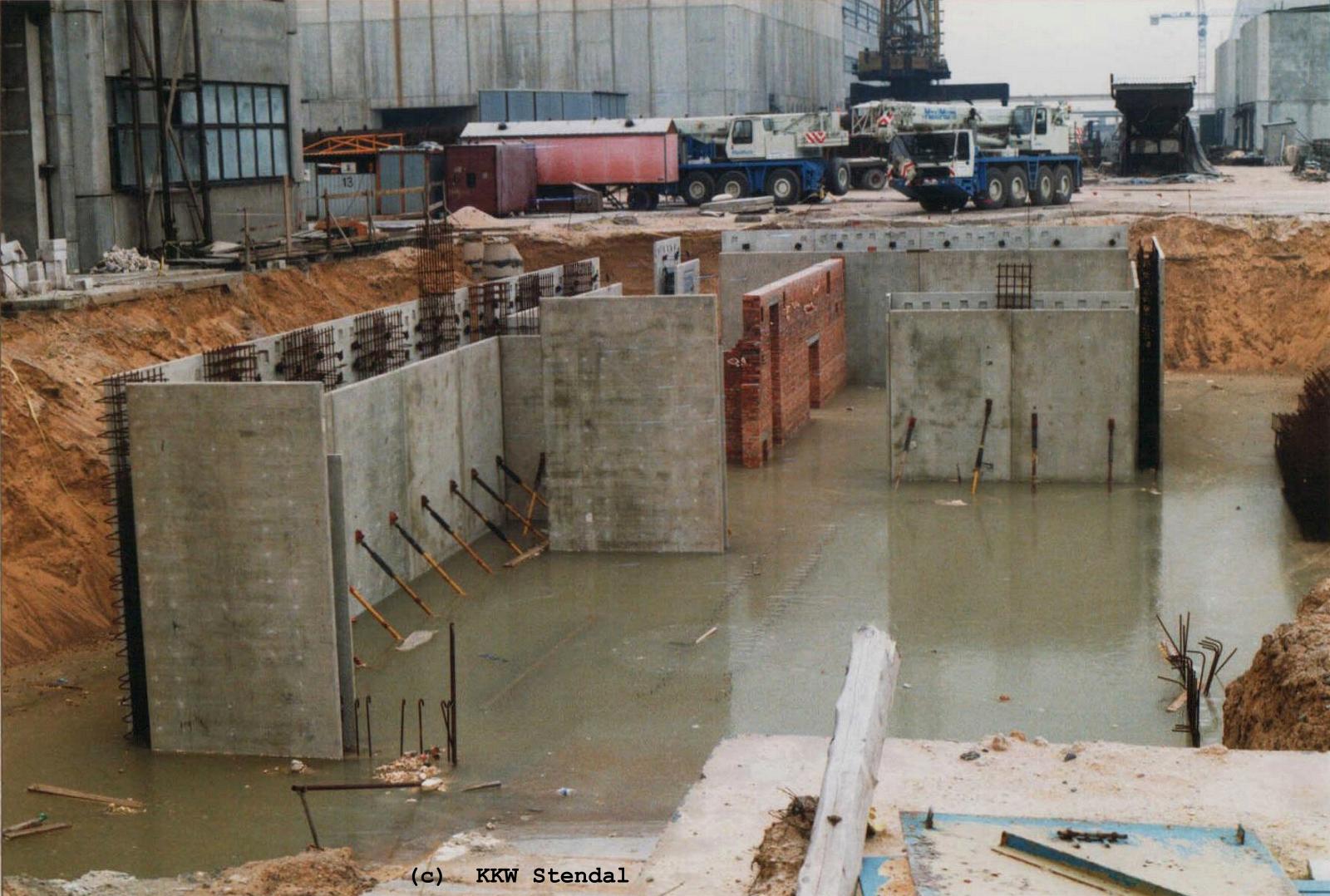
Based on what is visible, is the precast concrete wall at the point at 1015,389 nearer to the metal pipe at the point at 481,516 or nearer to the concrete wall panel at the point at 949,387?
the concrete wall panel at the point at 949,387

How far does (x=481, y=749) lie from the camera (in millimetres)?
13094

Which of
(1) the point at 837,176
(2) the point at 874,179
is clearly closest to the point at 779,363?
(1) the point at 837,176

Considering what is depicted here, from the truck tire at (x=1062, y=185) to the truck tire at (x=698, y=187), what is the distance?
8716 mm

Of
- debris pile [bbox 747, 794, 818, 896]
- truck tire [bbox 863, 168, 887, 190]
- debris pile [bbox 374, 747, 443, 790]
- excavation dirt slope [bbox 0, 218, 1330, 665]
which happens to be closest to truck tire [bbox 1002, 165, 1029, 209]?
excavation dirt slope [bbox 0, 218, 1330, 665]

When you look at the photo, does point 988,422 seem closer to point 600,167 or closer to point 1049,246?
point 1049,246

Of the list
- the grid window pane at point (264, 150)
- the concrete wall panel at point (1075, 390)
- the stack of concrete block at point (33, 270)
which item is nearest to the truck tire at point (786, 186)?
the grid window pane at point (264, 150)

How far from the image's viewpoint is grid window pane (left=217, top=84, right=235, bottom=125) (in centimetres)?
2834

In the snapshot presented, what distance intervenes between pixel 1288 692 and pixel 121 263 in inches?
776

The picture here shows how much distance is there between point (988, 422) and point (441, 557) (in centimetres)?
800

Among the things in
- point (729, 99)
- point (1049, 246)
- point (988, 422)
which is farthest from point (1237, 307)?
point (729, 99)

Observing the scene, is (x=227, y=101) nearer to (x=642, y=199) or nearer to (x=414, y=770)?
(x=642, y=199)

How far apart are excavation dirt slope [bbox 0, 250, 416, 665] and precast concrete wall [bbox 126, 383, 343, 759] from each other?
4.67 feet

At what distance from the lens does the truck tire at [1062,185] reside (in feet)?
134

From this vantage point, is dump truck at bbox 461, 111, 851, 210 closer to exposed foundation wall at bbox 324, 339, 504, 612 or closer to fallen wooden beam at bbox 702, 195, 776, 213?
fallen wooden beam at bbox 702, 195, 776, 213
